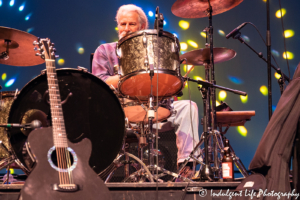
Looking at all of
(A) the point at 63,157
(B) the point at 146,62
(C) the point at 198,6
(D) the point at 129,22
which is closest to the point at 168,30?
(C) the point at 198,6

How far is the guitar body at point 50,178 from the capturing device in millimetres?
1361

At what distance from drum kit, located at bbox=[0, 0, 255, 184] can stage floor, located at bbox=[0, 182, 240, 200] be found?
0.62ft

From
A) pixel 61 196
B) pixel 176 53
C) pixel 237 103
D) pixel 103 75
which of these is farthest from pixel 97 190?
pixel 237 103

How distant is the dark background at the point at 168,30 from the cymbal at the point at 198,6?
3.51 ft

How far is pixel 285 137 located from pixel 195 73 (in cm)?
324

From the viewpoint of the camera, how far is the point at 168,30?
4.64 meters

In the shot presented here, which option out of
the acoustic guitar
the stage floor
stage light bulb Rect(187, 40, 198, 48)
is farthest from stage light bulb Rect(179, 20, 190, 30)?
the acoustic guitar

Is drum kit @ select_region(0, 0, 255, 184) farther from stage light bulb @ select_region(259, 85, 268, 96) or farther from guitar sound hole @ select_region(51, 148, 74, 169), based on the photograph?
stage light bulb @ select_region(259, 85, 268, 96)

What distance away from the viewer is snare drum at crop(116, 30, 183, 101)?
2408mm

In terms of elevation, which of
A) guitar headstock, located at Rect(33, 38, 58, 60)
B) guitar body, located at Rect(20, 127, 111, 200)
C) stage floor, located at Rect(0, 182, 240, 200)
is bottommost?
stage floor, located at Rect(0, 182, 240, 200)

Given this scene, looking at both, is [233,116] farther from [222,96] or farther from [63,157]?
[63,157]

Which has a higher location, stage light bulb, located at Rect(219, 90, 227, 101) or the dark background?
the dark background

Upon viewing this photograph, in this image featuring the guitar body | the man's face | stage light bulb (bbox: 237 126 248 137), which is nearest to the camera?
the guitar body

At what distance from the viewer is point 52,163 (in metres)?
1.45
